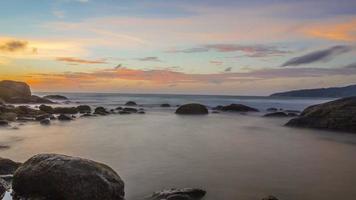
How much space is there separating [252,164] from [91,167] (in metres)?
7.61

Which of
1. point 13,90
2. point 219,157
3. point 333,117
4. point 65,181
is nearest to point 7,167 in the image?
point 65,181

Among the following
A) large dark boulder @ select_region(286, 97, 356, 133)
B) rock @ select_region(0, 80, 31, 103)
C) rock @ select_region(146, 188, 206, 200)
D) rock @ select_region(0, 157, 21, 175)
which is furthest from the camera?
rock @ select_region(0, 80, 31, 103)

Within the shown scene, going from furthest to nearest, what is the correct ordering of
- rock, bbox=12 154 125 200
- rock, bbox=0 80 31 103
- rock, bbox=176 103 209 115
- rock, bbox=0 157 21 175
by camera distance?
rock, bbox=0 80 31 103 < rock, bbox=176 103 209 115 < rock, bbox=0 157 21 175 < rock, bbox=12 154 125 200

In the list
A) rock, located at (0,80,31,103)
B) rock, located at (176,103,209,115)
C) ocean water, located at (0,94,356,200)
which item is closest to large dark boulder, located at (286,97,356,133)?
ocean water, located at (0,94,356,200)

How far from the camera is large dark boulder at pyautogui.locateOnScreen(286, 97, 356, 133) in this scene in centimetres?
2562

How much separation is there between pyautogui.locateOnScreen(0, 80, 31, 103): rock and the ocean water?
56271mm

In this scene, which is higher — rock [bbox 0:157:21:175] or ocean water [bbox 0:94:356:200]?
rock [bbox 0:157:21:175]

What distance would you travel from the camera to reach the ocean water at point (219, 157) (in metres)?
10.8

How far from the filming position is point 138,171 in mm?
13078

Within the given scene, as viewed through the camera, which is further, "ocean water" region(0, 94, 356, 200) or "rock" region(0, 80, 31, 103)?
"rock" region(0, 80, 31, 103)

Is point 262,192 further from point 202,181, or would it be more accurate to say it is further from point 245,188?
point 202,181

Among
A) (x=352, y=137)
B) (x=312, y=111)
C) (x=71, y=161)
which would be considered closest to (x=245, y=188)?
(x=71, y=161)

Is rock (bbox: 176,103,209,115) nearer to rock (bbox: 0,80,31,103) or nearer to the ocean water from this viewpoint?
the ocean water

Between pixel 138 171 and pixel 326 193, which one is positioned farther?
pixel 138 171
